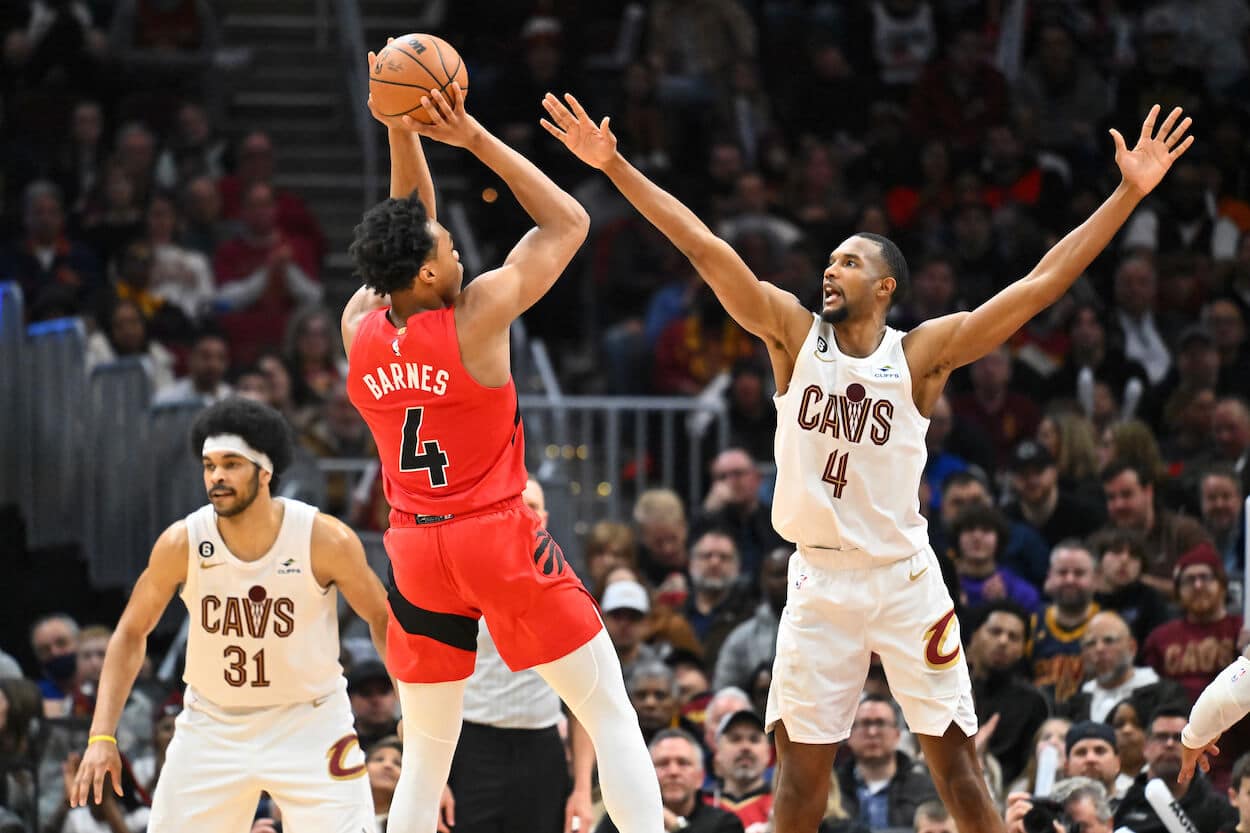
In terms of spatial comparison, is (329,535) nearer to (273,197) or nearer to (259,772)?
(259,772)

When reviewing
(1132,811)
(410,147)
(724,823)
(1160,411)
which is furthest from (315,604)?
(1160,411)

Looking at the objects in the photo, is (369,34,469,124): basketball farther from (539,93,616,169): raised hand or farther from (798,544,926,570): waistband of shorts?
(798,544,926,570): waistband of shorts

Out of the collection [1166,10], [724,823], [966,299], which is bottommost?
[724,823]

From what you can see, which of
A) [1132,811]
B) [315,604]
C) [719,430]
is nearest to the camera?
[315,604]

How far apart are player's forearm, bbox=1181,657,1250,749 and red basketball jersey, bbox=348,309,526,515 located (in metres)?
2.35

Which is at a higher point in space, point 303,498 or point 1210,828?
point 303,498

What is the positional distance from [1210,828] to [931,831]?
A: 3.55 feet

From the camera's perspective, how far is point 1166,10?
15406 millimetres

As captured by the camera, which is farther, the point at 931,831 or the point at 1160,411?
the point at 1160,411

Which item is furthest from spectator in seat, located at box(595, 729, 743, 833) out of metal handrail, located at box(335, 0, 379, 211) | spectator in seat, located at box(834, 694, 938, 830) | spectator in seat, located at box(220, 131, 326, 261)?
metal handrail, located at box(335, 0, 379, 211)

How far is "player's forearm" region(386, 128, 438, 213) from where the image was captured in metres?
6.25

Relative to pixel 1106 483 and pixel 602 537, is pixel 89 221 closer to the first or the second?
pixel 602 537

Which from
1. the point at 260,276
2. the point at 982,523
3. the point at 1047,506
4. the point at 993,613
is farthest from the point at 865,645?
the point at 260,276

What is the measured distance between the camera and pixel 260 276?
13.6m
